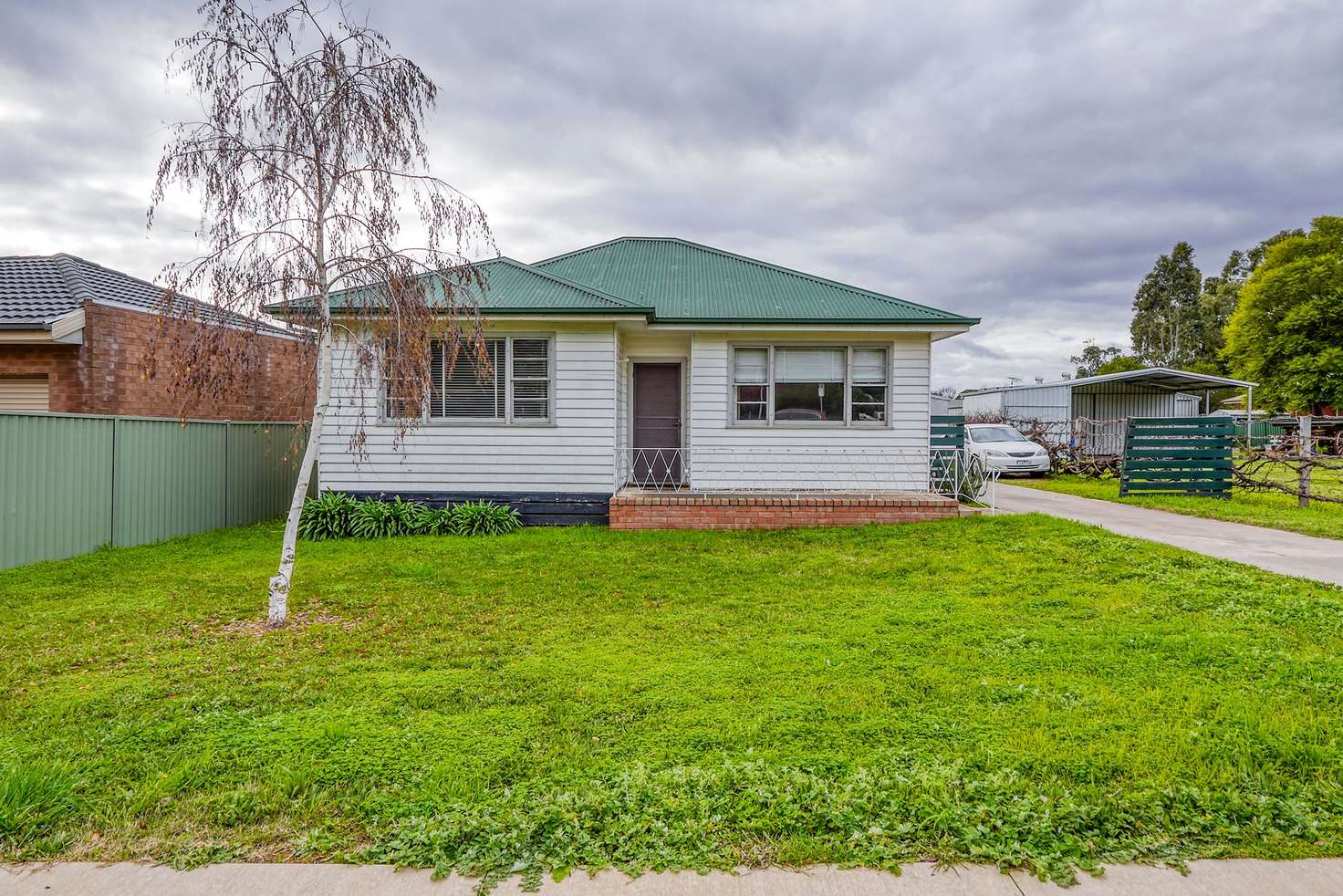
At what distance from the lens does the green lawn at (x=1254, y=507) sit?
9.58 meters

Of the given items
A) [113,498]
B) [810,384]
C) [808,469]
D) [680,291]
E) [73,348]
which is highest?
[680,291]

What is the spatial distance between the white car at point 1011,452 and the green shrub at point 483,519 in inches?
517

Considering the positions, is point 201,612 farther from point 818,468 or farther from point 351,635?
point 818,468

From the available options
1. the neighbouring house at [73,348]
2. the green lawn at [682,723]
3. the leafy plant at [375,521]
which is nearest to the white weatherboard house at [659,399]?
the leafy plant at [375,521]

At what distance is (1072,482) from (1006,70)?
10081 mm

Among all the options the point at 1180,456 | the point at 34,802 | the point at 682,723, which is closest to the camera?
the point at 34,802

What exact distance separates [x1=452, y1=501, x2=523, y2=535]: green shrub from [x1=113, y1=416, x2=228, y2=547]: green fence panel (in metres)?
3.78

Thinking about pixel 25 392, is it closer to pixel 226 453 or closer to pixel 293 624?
pixel 226 453

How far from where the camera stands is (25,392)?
998 centimetres

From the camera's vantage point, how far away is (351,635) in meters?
4.90

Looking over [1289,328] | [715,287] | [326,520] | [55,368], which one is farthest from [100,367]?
[1289,328]

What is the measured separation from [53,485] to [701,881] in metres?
8.99

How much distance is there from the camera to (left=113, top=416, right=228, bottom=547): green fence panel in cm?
845

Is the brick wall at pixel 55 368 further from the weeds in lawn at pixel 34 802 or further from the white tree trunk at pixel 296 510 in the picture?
the weeds in lawn at pixel 34 802
